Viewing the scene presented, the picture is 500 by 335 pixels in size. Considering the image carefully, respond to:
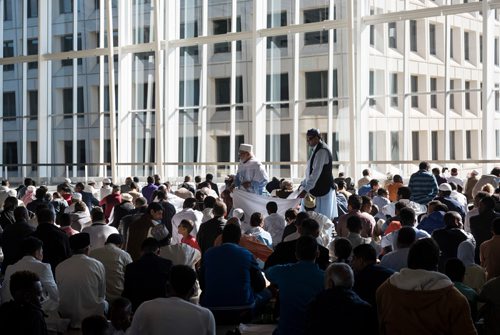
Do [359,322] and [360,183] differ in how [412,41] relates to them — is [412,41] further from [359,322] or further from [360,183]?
[359,322]

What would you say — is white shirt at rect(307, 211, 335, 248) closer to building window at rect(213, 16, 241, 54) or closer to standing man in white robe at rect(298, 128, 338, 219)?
standing man in white robe at rect(298, 128, 338, 219)

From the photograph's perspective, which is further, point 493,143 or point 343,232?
point 493,143

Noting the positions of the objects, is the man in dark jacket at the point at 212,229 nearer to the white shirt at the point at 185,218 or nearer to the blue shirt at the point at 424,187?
the white shirt at the point at 185,218

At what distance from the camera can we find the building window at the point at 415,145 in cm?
2280

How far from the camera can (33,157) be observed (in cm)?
3150

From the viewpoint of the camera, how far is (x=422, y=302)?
19.2ft

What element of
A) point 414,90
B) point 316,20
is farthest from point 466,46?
Answer: point 316,20

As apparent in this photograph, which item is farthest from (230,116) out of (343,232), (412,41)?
(343,232)

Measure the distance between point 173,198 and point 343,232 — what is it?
4.86 meters

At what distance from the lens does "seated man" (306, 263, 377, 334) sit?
5.91 meters

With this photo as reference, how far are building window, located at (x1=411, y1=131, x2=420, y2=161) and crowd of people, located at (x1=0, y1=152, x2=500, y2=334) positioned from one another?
A: 7738 millimetres

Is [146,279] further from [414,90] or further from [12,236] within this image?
[414,90]

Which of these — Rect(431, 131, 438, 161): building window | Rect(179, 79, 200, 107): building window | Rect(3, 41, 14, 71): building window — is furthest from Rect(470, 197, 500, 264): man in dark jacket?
Rect(3, 41, 14, 71): building window

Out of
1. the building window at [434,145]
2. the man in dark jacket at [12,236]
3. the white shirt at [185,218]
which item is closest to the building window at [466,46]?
the building window at [434,145]
